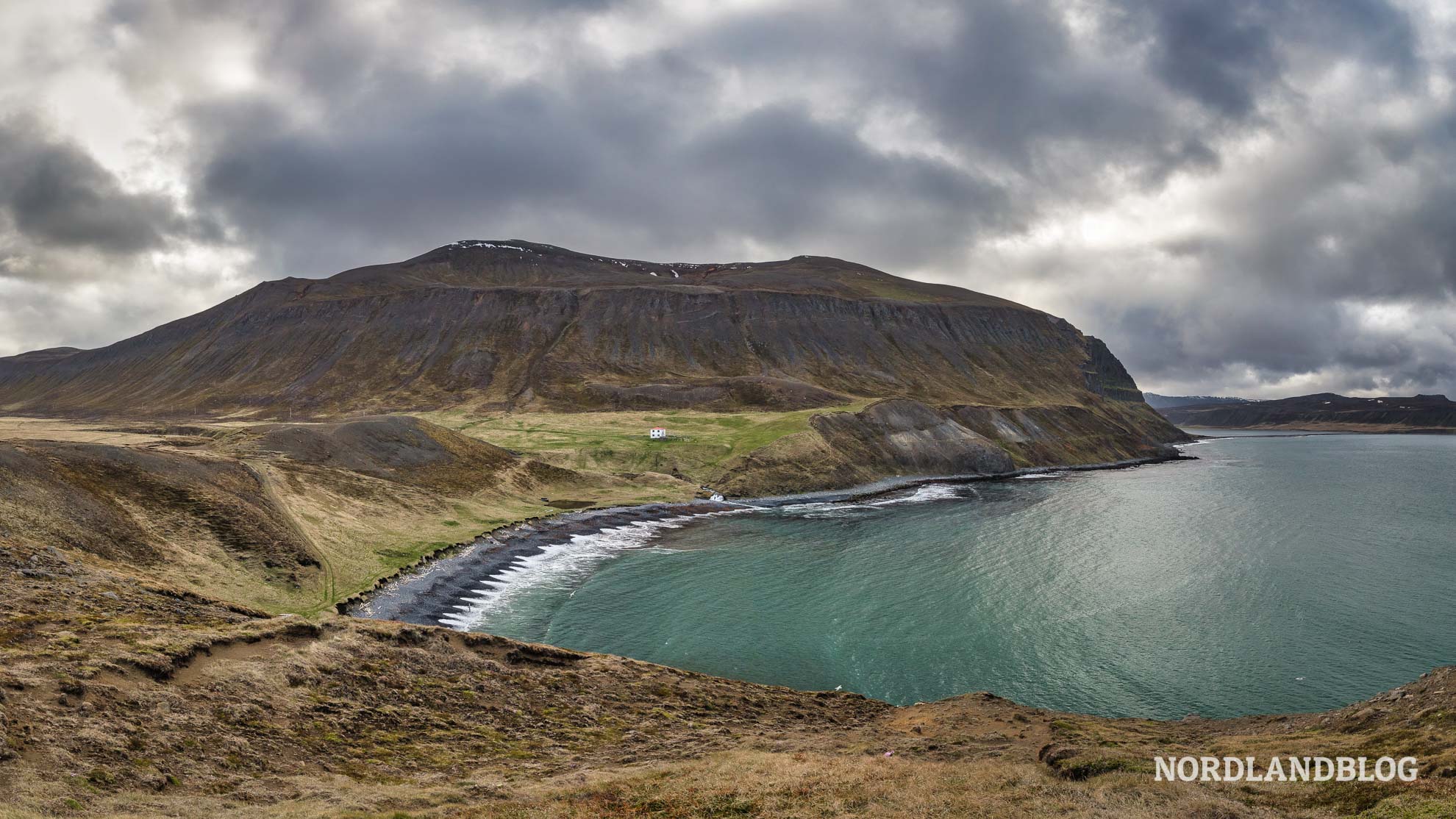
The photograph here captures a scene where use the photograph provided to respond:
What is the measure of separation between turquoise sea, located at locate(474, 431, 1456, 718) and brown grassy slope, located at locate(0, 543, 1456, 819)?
579 cm

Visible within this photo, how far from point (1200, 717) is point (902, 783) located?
2081cm

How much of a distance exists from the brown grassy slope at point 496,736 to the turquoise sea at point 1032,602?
19.0 feet

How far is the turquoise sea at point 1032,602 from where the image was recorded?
36.4 metres

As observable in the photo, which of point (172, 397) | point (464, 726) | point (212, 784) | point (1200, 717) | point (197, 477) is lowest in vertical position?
point (1200, 717)

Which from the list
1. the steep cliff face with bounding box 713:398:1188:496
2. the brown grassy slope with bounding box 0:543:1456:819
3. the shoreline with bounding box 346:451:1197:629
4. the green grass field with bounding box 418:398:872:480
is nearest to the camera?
the brown grassy slope with bounding box 0:543:1456:819

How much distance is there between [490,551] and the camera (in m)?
62.0

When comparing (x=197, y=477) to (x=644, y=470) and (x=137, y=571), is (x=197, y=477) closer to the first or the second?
(x=137, y=571)

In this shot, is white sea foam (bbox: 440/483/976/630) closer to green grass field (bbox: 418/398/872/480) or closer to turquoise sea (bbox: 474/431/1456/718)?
turquoise sea (bbox: 474/431/1456/718)

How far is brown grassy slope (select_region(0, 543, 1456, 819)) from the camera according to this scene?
17203mm

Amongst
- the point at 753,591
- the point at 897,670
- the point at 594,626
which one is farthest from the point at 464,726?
the point at 753,591

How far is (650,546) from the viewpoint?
68688 millimetres

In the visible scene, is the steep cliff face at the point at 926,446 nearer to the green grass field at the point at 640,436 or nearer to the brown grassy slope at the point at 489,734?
the green grass field at the point at 640,436

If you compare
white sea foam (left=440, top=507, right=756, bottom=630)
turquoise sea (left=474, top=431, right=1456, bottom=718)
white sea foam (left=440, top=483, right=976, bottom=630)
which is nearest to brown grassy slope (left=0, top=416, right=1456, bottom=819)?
turquoise sea (left=474, top=431, right=1456, bottom=718)

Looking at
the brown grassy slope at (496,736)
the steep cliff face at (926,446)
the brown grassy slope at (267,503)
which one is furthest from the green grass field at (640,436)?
the brown grassy slope at (496,736)
